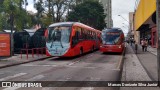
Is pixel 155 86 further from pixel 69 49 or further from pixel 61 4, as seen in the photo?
pixel 61 4

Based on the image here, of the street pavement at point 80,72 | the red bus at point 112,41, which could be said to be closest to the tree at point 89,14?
the red bus at point 112,41

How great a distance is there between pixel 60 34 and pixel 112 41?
8.76 m

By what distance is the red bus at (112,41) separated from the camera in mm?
32625

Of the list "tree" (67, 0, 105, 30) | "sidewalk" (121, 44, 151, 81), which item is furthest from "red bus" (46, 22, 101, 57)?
"tree" (67, 0, 105, 30)

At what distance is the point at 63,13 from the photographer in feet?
206

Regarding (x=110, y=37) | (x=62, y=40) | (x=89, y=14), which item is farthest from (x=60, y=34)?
(x=89, y=14)

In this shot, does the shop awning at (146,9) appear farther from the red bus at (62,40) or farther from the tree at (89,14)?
the tree at (89,14)

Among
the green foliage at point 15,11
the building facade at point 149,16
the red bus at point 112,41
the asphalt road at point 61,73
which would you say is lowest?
the asphalt road at point 61,73

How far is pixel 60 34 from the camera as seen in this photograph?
25672 mm

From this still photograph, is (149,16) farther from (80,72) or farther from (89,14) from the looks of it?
(89,14)

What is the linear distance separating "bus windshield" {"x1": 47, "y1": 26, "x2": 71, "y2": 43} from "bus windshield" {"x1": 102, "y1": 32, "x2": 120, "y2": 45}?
817 cm

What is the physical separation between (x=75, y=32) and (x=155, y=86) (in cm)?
1640

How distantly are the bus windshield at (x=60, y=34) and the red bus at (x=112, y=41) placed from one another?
8.03 metres

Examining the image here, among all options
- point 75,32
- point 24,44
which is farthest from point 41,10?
point 75,32
